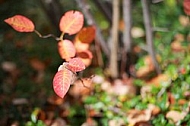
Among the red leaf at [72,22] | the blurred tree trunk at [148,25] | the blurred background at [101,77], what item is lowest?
the blurred background at [101,77]

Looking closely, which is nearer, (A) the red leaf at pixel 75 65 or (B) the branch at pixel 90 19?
(A) the red leaf at pixel 75 65

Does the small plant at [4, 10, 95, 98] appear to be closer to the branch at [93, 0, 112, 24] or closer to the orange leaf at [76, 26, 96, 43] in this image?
the orange leaf at [76, 26, 96, 43]

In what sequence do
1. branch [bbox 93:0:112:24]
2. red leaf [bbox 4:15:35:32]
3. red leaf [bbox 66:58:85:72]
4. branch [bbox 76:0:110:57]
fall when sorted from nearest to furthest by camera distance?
red leaf [bbox 66:58:85:72] → red leaf [bbox 4:15:35:32] → branch [bbox 76:0:110:57] → branch [bbox 93:0:112:24]

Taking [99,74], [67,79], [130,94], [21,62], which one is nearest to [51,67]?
[21,62]

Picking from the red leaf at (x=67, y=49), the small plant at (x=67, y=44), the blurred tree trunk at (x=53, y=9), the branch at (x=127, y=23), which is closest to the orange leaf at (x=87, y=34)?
the small plant at (x=67, y=44)

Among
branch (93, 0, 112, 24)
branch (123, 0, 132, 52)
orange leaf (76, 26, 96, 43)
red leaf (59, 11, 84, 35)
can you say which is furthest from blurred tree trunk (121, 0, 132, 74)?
red leaf (59, 11, 84, 35)

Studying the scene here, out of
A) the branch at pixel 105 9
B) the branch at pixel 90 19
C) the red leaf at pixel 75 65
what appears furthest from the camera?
the branch at pixel 105 9

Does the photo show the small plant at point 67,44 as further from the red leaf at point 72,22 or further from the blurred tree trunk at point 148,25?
the blurred tree trunk at point 148,25

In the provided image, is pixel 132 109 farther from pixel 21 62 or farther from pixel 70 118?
pixel 21 62
